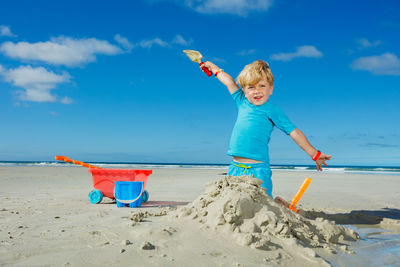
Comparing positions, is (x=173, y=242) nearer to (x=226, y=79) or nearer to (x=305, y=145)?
(x=305, y=145)

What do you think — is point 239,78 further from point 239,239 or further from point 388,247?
point 388,247

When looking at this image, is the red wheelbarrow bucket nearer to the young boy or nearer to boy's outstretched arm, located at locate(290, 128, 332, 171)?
the young boy

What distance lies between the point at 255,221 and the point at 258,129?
3.70ft

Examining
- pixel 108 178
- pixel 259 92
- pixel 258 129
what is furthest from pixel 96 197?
pixel 259 92

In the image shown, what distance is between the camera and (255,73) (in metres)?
3.41

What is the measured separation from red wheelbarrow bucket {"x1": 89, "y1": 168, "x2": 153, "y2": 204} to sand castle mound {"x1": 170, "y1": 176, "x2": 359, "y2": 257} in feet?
7.90

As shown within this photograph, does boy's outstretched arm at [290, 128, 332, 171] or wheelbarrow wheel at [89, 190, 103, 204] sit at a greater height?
boy's outstretched arm at [290, 128, 332, 171]

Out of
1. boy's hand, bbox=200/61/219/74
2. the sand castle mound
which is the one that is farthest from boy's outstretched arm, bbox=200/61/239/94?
the sand castle mound

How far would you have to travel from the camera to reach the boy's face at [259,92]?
11.4ft

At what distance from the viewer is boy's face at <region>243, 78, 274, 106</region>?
3.46 meters

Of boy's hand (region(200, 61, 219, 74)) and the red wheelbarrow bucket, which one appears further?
the red wheelbarrow bucket

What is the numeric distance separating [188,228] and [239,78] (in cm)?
178

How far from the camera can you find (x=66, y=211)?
441 cm

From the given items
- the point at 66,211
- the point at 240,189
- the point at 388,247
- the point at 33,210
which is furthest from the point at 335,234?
the point at 33,210
